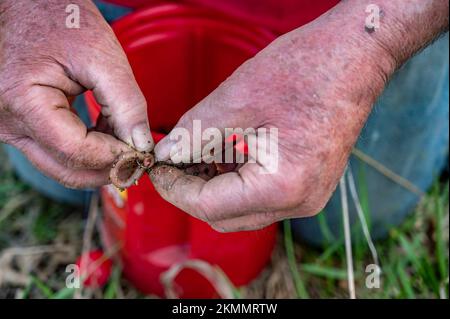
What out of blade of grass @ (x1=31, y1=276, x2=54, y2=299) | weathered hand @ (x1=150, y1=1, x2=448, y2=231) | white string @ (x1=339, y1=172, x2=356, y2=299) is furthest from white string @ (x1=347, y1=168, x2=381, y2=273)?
blade of grass @ (x1=31, y1=276, x2=54, y2=299)

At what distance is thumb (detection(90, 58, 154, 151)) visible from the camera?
0.85 meters

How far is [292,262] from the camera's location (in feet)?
4.46

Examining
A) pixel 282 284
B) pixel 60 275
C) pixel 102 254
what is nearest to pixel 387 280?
pixel 282 284

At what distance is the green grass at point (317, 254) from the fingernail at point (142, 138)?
58cm

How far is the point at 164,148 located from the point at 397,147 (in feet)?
2.24

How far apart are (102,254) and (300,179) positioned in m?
0.74

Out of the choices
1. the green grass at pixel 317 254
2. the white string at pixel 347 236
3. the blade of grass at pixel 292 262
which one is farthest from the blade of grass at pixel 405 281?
the blade of grass at pixel 292 262

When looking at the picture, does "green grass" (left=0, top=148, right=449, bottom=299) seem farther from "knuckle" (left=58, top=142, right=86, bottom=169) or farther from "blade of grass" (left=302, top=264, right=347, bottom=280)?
"knuckle" (left=58, top=142, right=86, bottom=169)

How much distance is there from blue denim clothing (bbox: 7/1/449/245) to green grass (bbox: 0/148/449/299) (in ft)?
0.11

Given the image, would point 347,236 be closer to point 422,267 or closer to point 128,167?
point 422,267

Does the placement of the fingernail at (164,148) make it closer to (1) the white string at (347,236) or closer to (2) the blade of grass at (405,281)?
(1) the white string at (347,236)

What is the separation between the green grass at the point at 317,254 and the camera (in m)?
1.35

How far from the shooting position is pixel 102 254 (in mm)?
1382

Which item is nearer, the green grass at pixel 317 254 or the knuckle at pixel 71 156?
the knuckle at pixel 71 156
